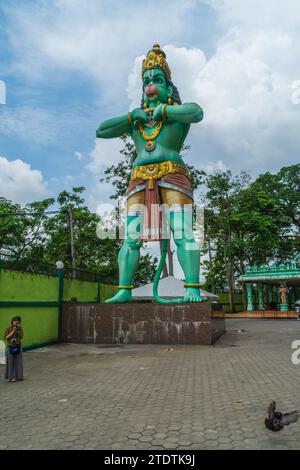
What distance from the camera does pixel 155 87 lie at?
11750 mm

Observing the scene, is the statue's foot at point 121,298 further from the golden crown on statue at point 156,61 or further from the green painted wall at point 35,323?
the golden crown on statue at point 156,61

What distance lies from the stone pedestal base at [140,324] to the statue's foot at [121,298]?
18 centimetres

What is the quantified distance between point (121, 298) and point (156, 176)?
344cm

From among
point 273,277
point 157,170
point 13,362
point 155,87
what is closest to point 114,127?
point 155,87

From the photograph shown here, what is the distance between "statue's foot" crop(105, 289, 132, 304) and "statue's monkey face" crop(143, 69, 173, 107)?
5.26m

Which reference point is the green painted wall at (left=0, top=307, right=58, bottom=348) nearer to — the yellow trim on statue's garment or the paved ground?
the paved ground

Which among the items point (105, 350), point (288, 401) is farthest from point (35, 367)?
point (288, 401)

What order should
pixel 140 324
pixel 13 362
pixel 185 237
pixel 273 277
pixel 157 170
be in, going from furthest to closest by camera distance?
pixel 273 277 → pixel 157 170 → pixel 185 237 → pixel 140 324 → pixel 13 362

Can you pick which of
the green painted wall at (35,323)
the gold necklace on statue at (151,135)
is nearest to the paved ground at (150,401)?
the green painted wall at (35,323)

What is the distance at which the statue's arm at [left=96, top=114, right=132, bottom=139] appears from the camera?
11.9m

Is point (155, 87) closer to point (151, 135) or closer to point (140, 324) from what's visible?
point (151, 135)

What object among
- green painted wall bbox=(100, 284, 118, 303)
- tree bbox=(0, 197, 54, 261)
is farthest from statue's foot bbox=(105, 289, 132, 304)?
tree bbox=(0, 197, 54, 261)

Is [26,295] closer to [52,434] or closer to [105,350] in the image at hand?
[105,350]

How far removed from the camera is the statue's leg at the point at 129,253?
11.6 m
